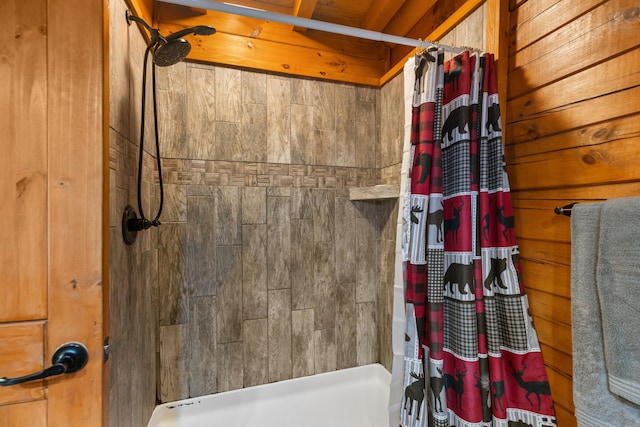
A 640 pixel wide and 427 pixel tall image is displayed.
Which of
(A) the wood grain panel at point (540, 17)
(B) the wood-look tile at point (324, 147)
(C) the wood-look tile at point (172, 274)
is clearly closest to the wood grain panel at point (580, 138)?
(A) the wood grain panel at point (540, 17)

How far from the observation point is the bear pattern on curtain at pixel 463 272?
99 cm

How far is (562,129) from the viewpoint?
0.93m

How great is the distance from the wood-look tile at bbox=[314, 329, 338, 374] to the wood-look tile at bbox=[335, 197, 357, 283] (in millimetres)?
367

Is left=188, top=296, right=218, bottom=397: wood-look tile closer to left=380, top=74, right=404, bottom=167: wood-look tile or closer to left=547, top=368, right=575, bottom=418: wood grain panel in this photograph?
left=380, top=74, right=404, bottom=167: wood-look tile

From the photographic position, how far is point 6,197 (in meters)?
0.73

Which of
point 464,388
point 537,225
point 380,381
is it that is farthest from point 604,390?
point 380,381

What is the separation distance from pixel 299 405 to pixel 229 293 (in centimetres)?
83

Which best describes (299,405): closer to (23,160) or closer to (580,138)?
(23,160)

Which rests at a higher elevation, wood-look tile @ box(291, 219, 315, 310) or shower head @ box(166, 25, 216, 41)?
shower head @ box(166, 25, 216, 41)

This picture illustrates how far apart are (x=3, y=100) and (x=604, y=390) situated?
1820 mm

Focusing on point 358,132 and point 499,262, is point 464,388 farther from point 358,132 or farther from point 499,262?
point 358,132

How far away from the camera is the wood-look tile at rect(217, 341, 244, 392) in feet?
5.22

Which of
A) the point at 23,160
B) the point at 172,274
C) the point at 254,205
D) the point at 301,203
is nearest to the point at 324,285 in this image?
the point at 301,203

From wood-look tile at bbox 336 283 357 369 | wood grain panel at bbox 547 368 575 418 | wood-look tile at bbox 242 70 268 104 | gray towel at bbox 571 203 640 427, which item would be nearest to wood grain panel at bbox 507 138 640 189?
gray towel at bbox 571 203 640 427
